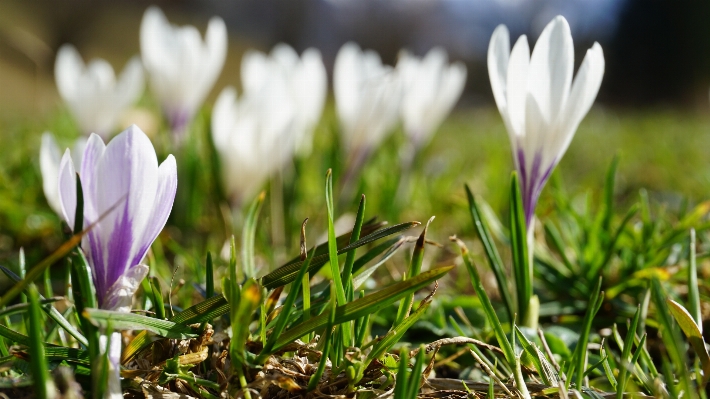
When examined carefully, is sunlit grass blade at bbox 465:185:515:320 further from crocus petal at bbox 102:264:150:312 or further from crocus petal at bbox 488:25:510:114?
crocus petal at bbox 102:264:150:312

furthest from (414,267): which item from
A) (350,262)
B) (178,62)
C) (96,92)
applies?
(96,92)

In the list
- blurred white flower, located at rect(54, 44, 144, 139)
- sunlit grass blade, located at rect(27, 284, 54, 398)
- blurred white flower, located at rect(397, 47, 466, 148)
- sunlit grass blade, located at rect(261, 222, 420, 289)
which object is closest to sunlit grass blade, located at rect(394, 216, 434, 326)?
sunlit grass blade, located at rect(261, 222, 420, 289)

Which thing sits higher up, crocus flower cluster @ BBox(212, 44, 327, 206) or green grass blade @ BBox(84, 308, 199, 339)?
crocus flower cluster @ BBox(212, 44, 327, 206)

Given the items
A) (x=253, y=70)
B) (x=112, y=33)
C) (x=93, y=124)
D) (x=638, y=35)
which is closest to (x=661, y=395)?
(x=253, y=70)

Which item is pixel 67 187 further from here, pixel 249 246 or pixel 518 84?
pixel 518 84

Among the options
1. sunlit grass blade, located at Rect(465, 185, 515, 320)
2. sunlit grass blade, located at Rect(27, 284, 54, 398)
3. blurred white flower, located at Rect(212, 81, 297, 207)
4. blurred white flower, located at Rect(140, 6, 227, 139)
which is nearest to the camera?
sunlit grass blade, located at Rect(27, 284, 54, 398)

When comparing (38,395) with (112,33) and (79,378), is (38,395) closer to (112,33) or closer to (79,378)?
(79,378)
